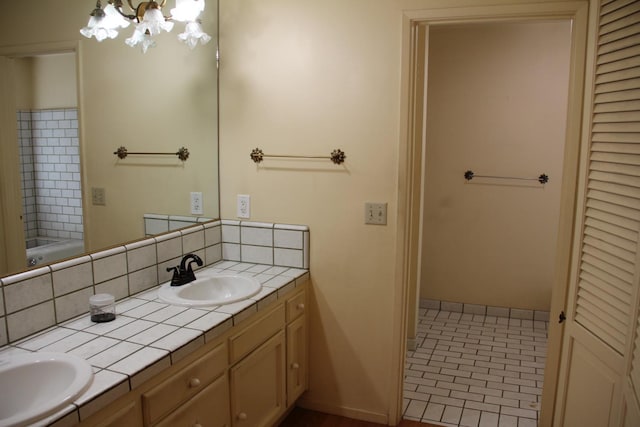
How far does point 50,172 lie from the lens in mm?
1779

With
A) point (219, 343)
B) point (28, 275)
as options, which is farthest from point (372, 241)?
point (28, 275)

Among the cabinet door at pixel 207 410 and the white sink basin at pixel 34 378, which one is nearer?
the white sink basin at pixel 34 378

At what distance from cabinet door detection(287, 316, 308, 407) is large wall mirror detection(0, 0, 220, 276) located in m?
0.77

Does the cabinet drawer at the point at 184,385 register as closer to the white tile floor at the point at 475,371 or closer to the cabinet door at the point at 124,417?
the cabinet door at the point at 124,417

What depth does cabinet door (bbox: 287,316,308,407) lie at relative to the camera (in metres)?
2.42

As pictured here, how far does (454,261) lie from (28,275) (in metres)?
3.39

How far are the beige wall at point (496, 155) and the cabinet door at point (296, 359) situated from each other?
6.73 ft

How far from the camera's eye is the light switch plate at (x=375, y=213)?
94.6 inches

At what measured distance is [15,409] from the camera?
4.52ft

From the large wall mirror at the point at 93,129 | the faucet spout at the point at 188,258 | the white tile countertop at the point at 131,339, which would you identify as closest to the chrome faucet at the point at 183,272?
the faucet spout at the point at 188,258

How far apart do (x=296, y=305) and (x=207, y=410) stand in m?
0.78

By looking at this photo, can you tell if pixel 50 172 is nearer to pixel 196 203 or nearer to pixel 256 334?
pixel 196 203

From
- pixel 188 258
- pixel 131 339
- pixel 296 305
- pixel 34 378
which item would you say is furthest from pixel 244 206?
pixel 34 378

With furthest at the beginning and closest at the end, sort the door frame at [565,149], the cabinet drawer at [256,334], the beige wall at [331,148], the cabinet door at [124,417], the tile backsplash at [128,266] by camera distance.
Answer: the beige wall at [331,148]
the door frame at [565,149]
the cabinet drawer at [256,334]
the tile backsplash at [128,266]
the cabinet door at [124,417]
